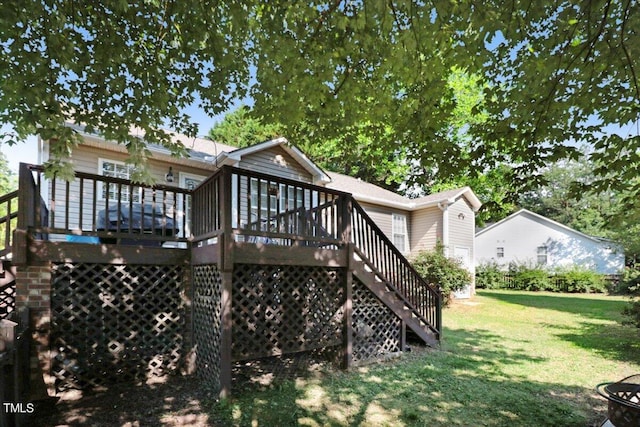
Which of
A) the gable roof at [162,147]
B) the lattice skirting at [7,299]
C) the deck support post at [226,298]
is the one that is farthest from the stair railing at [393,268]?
the lattice skirting at [7,299]

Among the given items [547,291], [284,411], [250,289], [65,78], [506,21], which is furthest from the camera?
[547,291]

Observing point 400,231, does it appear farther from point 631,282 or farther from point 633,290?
point 633,290

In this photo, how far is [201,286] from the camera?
16.7 feet

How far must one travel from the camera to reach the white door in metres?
14.5

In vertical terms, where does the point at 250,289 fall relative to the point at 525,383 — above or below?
above

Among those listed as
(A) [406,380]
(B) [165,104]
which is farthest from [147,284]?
(A) [406,380]

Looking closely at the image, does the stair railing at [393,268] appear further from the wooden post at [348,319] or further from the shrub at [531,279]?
the shrub at [531,279]

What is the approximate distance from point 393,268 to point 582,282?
1870 cm

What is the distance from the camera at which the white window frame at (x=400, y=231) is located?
1469 centimetres

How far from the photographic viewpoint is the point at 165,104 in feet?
15.0

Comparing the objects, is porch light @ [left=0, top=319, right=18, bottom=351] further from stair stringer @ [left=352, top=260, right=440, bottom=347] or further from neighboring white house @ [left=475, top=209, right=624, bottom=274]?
neighboring white house @ [left=475, top=209, right=624, bottom=274]

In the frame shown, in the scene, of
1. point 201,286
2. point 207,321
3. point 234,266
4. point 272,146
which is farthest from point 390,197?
point 207,321

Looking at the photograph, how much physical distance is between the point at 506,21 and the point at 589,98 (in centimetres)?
139

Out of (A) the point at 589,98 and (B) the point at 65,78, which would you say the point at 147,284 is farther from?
(A) the point at 589,98
